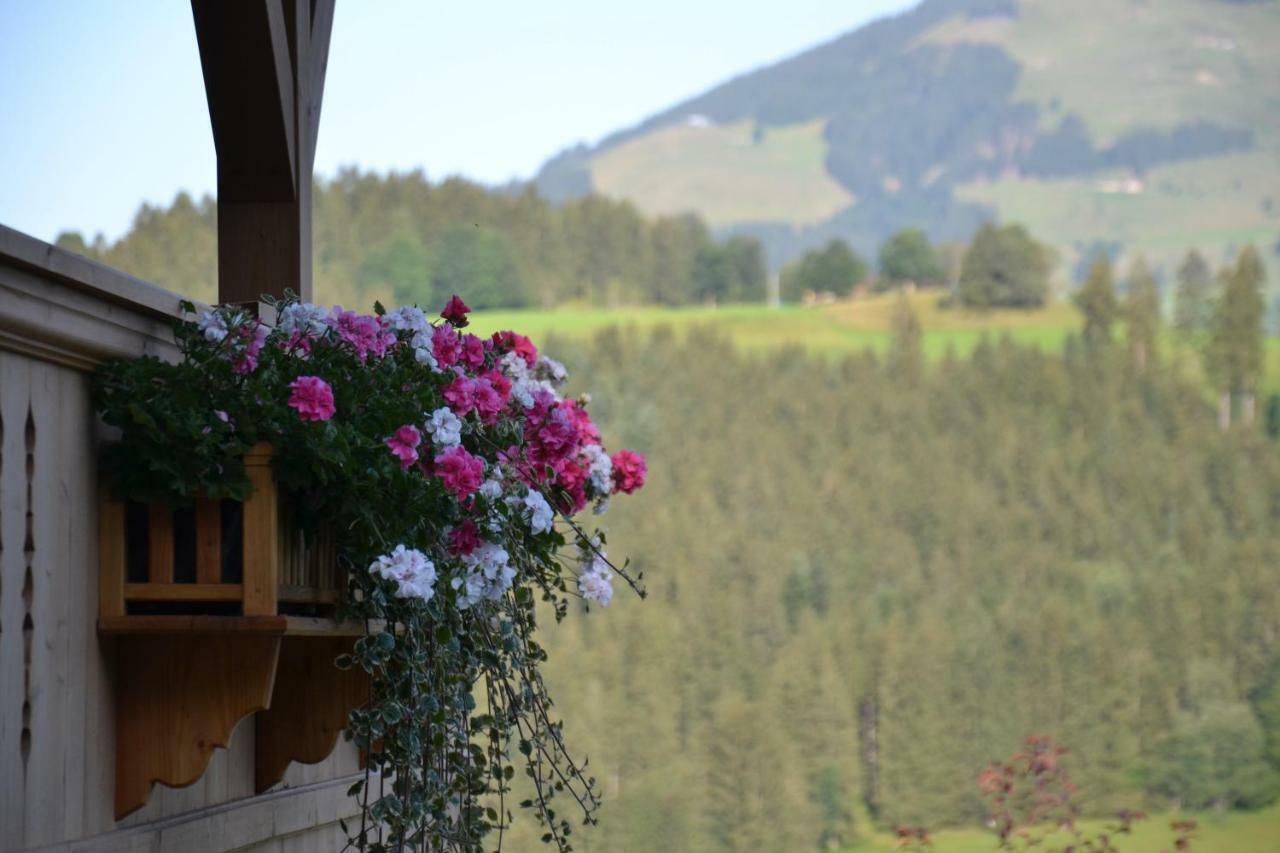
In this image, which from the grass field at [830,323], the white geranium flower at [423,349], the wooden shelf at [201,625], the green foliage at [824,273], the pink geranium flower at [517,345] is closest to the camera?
the wooden shelf at [201,625]

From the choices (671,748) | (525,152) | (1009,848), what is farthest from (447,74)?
(1009,848)

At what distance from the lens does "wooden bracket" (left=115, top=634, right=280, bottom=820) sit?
1.67 metres

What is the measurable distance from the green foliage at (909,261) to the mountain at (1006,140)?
23.5 meters

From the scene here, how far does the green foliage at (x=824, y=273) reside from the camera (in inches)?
2717

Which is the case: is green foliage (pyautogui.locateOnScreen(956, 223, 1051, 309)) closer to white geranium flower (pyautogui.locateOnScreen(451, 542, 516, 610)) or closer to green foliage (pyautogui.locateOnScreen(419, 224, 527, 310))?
green foliage (pyautogui.locateOnScreen(419, 224, 527, 310))

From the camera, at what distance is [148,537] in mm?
1663

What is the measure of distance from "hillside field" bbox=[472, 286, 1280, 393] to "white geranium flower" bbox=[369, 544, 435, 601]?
54492 mm

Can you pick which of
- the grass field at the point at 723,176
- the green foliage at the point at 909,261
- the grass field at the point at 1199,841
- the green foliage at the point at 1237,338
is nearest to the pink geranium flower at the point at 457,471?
the grass field at the point at 1199,841

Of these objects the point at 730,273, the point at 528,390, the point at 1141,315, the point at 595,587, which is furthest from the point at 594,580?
the point at 730,273

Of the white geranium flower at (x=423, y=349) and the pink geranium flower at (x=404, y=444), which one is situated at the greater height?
the white geranium flower at (x=423, y=349)

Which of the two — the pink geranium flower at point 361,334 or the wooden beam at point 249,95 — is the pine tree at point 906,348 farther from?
the pink geranium flower at point 361,334

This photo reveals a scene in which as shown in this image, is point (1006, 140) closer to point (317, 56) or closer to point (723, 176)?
point (723, 176)

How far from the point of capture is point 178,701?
5.57 ft

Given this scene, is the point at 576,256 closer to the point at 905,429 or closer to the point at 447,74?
the point at 447,74
